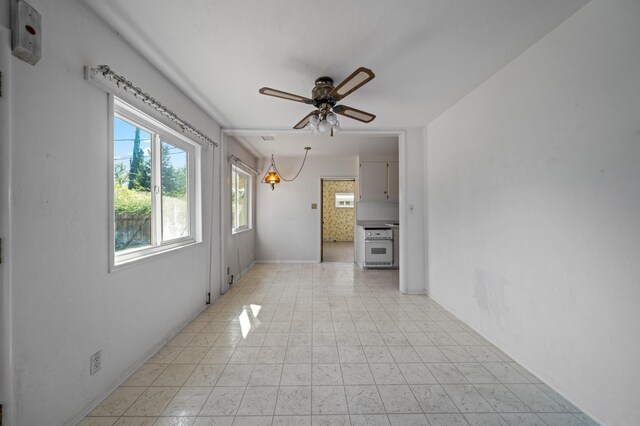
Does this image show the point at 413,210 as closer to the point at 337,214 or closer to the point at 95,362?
the point at 95,362

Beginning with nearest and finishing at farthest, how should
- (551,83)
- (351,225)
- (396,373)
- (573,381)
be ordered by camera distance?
(573,381)
(551,83)
(396,373)
(351,225)

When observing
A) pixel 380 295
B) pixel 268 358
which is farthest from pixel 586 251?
pixel 380 295

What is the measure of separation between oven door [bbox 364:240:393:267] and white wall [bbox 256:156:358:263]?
3.96 feet

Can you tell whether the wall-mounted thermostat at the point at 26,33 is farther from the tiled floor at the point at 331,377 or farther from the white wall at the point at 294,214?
the white wall at the point at 294,214

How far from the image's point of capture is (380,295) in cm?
377

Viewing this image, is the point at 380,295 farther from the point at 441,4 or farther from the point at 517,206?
the point at 441,4

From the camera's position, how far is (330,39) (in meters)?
1.85

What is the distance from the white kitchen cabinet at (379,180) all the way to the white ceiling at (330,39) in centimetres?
301

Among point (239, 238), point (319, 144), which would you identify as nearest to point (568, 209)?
point (319, 144)

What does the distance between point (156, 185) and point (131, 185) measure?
0.30m

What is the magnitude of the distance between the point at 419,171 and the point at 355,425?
10.4 ft

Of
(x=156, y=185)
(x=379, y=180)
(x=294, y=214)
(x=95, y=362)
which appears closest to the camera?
(x=95, y=362)

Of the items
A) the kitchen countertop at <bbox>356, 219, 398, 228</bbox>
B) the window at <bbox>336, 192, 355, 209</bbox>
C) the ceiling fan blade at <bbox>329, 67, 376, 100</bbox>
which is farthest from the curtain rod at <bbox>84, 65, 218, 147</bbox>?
the window at <bbox>336, 192, 355, 209</bbox>

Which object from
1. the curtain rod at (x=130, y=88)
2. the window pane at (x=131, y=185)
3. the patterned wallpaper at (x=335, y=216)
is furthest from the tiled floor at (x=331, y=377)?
the patterned wallpaper at (x=335, y=216)
